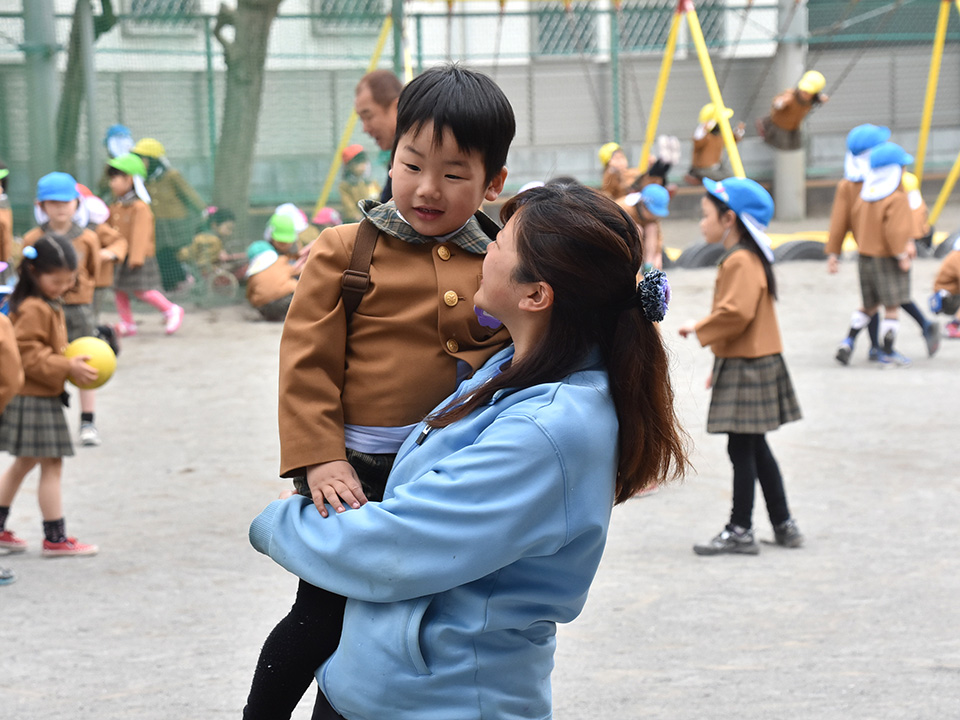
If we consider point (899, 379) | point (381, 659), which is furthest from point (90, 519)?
point (899, 379)

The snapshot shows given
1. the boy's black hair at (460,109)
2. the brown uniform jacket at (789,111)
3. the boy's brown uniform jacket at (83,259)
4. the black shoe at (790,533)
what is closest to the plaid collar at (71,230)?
the boy's brown uniform jacket at (83,259)

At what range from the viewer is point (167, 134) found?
11734 mm

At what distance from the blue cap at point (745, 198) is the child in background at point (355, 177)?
292 inches

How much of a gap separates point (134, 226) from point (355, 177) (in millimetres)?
3236

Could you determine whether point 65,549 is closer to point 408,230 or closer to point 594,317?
point 408,230

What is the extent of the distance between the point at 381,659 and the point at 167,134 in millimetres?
10809

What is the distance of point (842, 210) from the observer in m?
8.94

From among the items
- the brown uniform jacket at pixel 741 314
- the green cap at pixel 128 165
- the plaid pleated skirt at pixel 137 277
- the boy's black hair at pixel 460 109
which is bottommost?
the plaid pleated skirt at pixel 137 277

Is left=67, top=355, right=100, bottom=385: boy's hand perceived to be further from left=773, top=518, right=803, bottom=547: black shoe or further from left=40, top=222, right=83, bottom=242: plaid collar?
left=773, top=518, right=803, bottom=547: black shoe

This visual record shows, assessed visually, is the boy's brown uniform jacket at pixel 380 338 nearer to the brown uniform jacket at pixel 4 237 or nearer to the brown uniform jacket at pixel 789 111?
the brown uniform jacket at pixel 4 237

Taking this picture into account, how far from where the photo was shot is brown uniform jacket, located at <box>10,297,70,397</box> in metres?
4.74

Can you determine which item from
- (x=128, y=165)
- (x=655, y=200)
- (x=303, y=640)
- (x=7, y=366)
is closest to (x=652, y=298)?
(x=303, y=640)

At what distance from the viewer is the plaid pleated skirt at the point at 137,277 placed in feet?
32.1

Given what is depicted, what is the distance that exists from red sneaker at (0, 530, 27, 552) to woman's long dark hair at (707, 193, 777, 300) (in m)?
3.18
